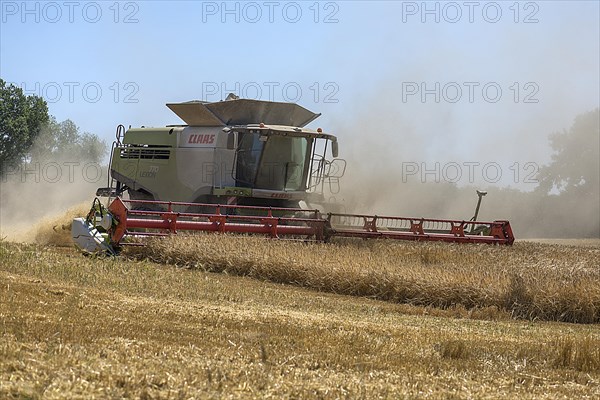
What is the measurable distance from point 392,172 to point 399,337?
858 inches

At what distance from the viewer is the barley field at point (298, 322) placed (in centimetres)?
522

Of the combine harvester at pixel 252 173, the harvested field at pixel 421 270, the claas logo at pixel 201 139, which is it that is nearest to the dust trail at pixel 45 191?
the combine harvester at pixel 252 173

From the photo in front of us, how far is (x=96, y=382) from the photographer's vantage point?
15.8 ft

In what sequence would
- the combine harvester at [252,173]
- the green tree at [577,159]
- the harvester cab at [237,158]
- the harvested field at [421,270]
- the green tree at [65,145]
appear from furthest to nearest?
the green tree at [65,145], the green tree at [577,159], the harvester cab at [237,158], the combine harvester at [252,173], the harvested field at [421,270]

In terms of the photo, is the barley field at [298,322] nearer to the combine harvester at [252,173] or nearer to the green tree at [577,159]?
the combine harvester at [252,173]

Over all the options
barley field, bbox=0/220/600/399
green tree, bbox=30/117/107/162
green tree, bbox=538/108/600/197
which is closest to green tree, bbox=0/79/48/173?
green tree, bbox=30/117/107/162

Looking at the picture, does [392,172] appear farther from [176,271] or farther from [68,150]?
[68,150]

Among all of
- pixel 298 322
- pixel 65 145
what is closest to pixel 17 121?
pixel 65 145

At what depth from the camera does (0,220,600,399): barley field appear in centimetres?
522

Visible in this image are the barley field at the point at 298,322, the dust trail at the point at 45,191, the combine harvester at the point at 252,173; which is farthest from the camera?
the dust trail at the point at 45,191

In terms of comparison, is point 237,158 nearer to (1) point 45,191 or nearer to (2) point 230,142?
(2) point 230,142

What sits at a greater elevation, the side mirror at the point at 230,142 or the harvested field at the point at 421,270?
the side mirror at the point at 230,142

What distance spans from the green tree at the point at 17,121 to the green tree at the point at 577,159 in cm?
2935

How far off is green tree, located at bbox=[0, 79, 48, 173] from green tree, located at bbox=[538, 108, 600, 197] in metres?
29.3
